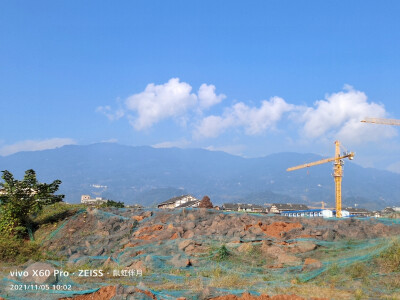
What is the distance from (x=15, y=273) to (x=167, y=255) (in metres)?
4.59

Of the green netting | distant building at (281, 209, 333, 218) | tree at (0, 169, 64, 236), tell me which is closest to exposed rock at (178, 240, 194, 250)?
the green netting

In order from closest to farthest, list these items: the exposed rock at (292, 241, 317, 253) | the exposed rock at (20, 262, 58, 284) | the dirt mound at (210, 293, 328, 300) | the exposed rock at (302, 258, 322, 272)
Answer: the dirt mound at (210, 293, 328, 300) → the exposed rock at (20, 262, 58, 284) → the exposed rock at (302, 258, 322, 272) → the exposed rock at (292, 241, 317, 253)

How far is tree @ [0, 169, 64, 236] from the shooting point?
681 inches

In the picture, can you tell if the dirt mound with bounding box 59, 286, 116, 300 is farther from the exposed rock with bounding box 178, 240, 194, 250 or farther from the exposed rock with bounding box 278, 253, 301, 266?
the exposed rock with bounding box 278, 253, 301, 266

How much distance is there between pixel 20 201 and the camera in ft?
57.5

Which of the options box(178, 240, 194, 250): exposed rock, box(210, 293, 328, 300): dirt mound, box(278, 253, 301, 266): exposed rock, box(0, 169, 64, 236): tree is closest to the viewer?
box(210, 293, 328, 300): dirt mound

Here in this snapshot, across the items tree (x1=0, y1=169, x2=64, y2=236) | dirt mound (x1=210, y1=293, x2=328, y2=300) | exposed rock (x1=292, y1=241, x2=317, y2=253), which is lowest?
dirt mound (x1=210, y1=293, x2=328, y2=300)

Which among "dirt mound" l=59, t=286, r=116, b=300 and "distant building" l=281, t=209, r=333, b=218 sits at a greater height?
"distant building" l=281, t=209, r=333, b=218

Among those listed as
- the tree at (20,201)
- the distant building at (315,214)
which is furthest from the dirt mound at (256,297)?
the tree at (20,201)

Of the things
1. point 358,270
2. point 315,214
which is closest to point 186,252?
point 358,270

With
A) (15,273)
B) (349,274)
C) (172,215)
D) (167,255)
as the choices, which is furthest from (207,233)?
(15,273)

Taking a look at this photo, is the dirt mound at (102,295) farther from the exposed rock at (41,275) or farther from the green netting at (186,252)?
the exposed rock at (41,275)

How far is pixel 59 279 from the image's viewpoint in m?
9.89

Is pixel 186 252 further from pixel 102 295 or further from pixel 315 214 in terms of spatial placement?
pixel 315 214
